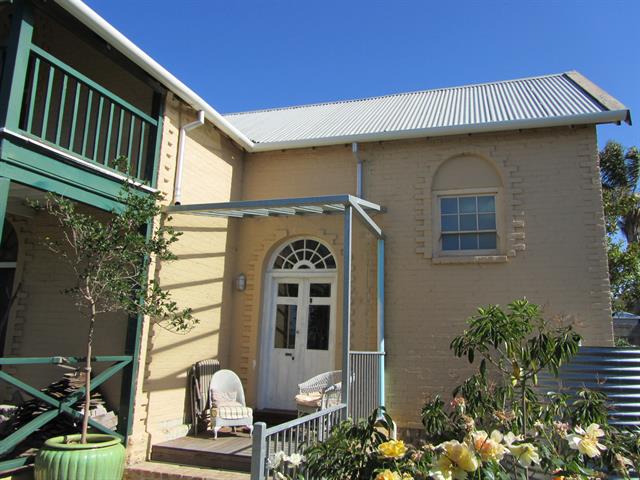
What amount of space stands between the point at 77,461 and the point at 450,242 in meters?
5.72

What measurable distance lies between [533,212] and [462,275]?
4.59 ft

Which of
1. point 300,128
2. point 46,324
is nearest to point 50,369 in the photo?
point 46,324

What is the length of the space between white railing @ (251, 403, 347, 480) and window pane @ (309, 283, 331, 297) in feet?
10.1

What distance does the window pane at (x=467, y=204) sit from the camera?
788cm

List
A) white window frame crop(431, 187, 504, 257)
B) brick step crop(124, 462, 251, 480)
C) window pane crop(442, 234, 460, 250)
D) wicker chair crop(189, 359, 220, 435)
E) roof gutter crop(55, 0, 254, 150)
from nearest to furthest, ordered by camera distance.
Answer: roof gutter crop(55, 0, 254, 150) → brick step crop(124, 462, 251, 480) → wicker chair crop(189, 359, 220, 435) → white window frame crop(431, 187, 504, 257) → window pane crop(442, 234, 460, 250)

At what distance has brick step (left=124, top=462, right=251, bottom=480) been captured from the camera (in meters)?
5.62

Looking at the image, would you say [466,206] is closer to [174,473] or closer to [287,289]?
[287,289]

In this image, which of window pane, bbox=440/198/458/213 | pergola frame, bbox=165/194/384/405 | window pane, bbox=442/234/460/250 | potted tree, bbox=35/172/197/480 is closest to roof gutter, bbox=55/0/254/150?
pergola frame, bbox=165/194/384/405

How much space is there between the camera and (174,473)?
5.70 metres

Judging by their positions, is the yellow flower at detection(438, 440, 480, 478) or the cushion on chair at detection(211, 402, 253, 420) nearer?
the yellow flower at detection(438, 440, 480, 478)

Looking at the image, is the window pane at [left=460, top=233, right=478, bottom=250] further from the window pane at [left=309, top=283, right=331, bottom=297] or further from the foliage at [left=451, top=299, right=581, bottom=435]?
the foliage at [left=451, top=299, right=581, bottom=435]

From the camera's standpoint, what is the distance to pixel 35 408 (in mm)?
5809

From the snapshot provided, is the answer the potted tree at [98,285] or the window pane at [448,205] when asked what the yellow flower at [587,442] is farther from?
Answer: the window pane at [448,205]

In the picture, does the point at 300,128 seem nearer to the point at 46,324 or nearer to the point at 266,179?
the point at 266,179
